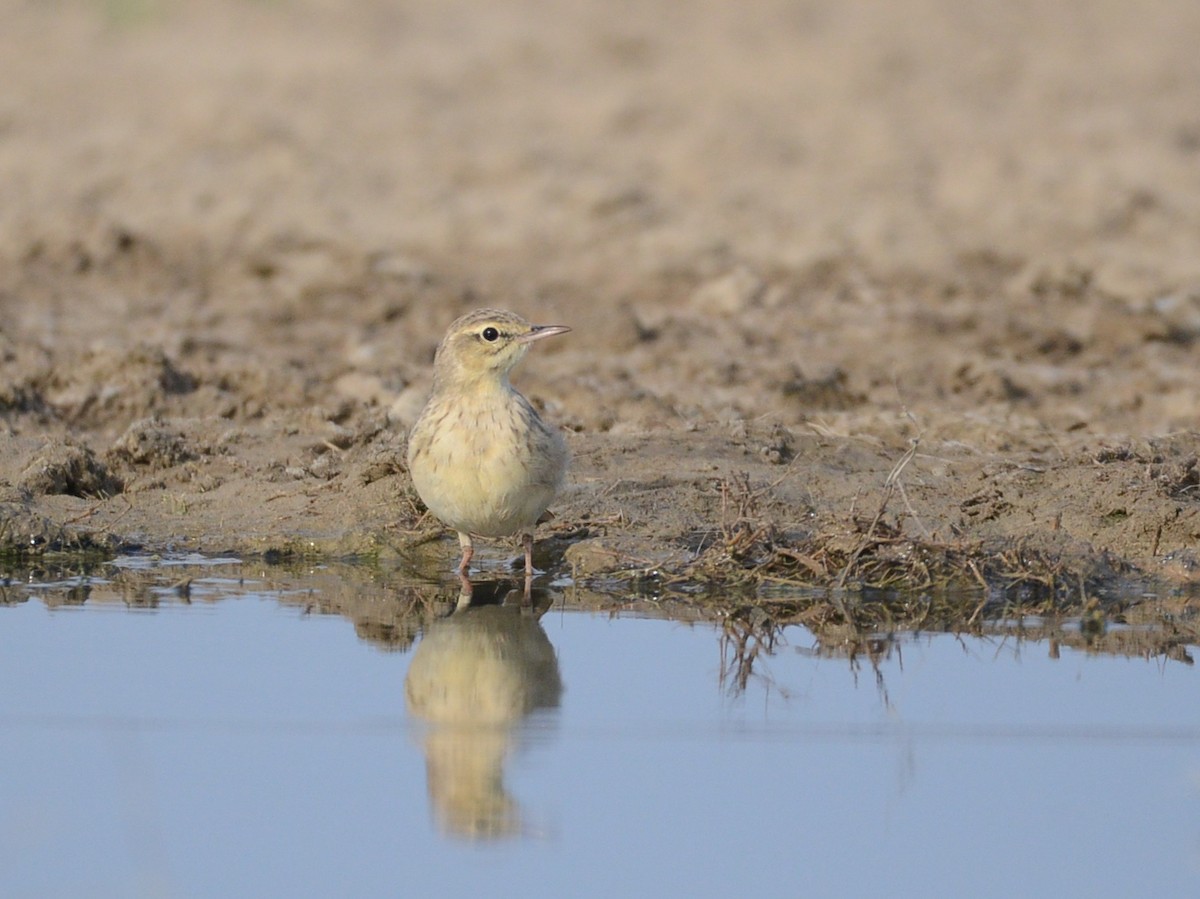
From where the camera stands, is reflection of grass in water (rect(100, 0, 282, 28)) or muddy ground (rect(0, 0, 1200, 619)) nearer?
muddy ground (rect(0, 0, 1200, 619))

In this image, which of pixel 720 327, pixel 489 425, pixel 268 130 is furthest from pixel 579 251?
pixel 489 425

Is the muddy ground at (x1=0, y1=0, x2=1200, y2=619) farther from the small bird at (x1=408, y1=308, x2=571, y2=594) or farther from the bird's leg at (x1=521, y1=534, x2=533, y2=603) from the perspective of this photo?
the small bird at (x1=408, y1=308, x2=571, y2=594)

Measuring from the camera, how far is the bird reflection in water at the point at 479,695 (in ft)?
16.5

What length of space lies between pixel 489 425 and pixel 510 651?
4.15ft

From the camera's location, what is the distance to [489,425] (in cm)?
765

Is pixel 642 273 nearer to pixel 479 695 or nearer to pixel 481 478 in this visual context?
pixel 481 478

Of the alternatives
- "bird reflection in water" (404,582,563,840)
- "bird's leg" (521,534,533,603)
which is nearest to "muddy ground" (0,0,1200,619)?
"bird's leg" (521,534,533,603)

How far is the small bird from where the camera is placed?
7.55m

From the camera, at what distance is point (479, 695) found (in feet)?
20.1

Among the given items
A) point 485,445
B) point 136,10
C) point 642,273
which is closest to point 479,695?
point 485,445

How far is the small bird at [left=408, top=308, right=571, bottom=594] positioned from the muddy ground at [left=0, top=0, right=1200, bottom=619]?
0.53 m

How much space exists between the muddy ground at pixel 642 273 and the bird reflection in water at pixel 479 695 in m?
0.86

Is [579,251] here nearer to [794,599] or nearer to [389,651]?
[794,599]

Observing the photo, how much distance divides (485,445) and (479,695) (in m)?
1.67
